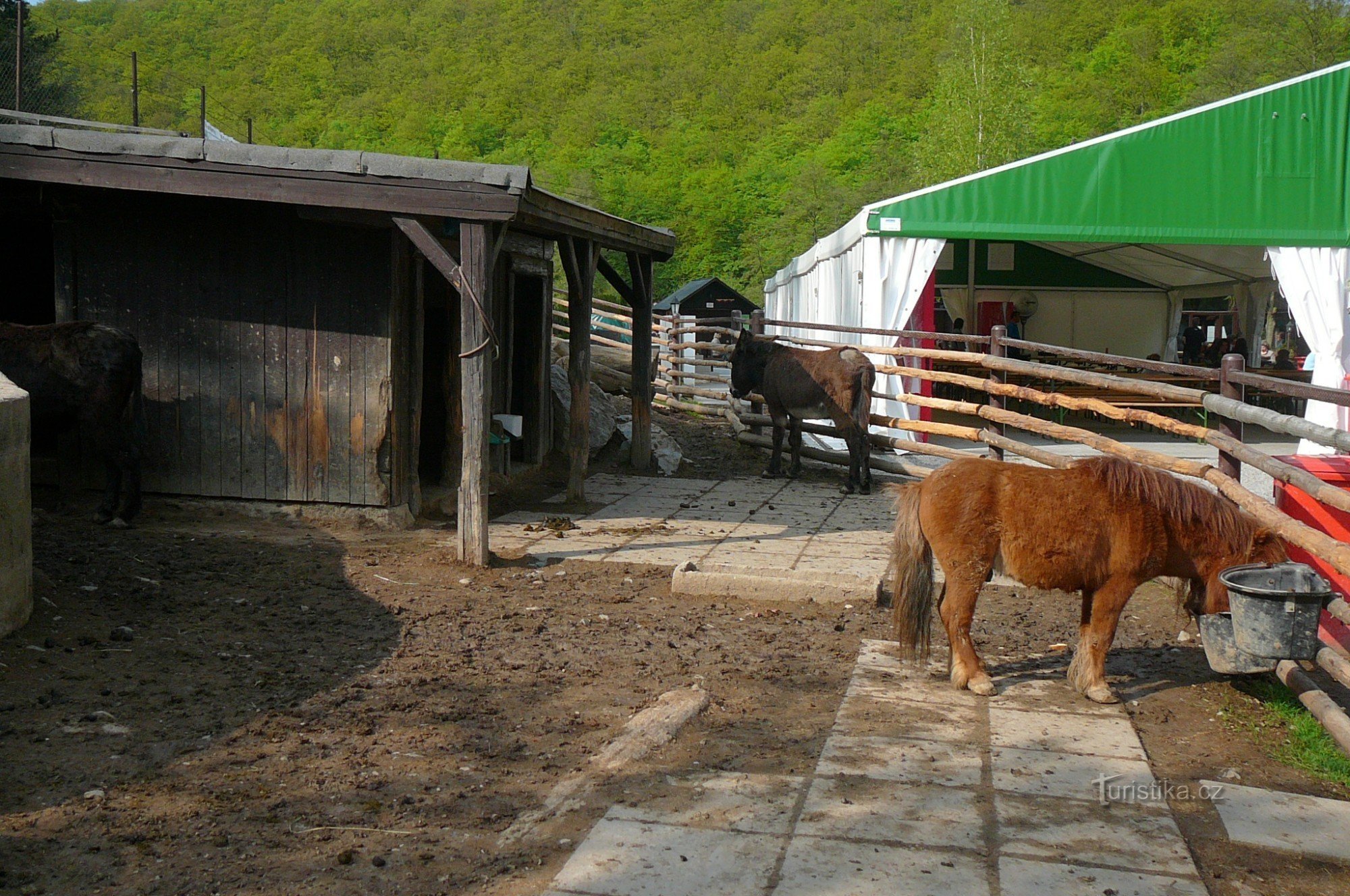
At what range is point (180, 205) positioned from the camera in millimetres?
8242

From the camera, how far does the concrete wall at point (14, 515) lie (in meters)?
5.02

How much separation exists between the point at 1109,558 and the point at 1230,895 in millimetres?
1805

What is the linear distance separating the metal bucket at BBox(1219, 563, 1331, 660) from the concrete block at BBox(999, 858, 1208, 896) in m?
1.52

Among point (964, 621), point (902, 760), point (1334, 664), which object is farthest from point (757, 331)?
point (902, 760)

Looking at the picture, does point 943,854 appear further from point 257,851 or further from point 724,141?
point 724,141

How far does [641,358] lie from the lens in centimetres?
1171

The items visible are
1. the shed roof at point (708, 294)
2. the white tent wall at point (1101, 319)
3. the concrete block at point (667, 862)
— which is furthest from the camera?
the shed roof at point (708, 294)

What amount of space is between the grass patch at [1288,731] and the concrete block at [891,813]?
1360 millimetres

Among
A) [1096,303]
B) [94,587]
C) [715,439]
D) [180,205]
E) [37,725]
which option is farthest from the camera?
→ [1096,303]

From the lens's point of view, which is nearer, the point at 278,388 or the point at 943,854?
the point at 943,854

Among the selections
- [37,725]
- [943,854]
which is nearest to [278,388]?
[37,725]

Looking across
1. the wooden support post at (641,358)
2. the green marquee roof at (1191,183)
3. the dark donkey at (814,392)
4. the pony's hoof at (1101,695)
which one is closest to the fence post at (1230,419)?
the pony's hoof at (1101,695)

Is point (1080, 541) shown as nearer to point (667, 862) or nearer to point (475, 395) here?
point (667, 862)

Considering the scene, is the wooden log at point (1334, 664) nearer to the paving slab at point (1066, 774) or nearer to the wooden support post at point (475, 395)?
the paving slab at point (1066, 774)
